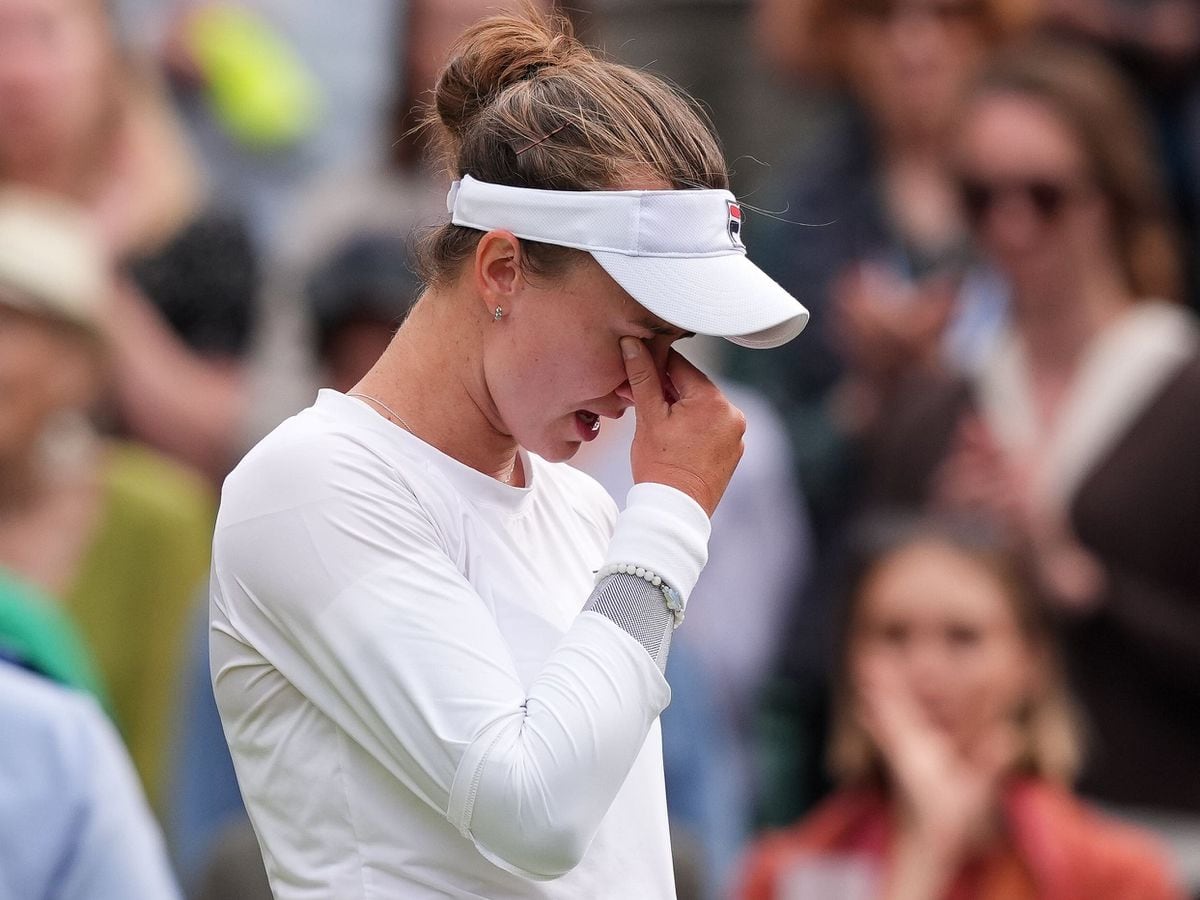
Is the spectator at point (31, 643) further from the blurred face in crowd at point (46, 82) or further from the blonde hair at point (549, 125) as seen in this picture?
the blurred face in crowd at point (46, 82)

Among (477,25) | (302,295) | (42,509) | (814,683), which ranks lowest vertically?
(814,683)

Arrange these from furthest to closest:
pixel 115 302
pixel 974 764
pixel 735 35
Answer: pixel 735 35 < pixel 115 302 < pixel 974 764

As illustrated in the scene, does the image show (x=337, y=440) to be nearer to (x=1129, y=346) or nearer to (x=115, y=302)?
(x=1129, y=346)

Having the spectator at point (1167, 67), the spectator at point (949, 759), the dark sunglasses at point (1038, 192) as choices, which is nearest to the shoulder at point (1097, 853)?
the spectator at point (949, 759)

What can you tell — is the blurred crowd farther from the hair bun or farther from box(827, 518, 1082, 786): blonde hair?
the hair bun

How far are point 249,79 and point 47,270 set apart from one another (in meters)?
1.42

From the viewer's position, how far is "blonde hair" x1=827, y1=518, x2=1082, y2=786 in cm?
428

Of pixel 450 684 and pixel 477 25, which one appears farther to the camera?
pixel 477 25

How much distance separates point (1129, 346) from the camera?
4637mm

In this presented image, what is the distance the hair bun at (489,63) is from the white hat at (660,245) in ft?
0.45

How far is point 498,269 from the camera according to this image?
2.06m

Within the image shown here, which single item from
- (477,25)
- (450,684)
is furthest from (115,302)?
(450,684)

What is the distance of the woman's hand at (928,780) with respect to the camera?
4180 millimetres

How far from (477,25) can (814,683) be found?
286 centimetres
